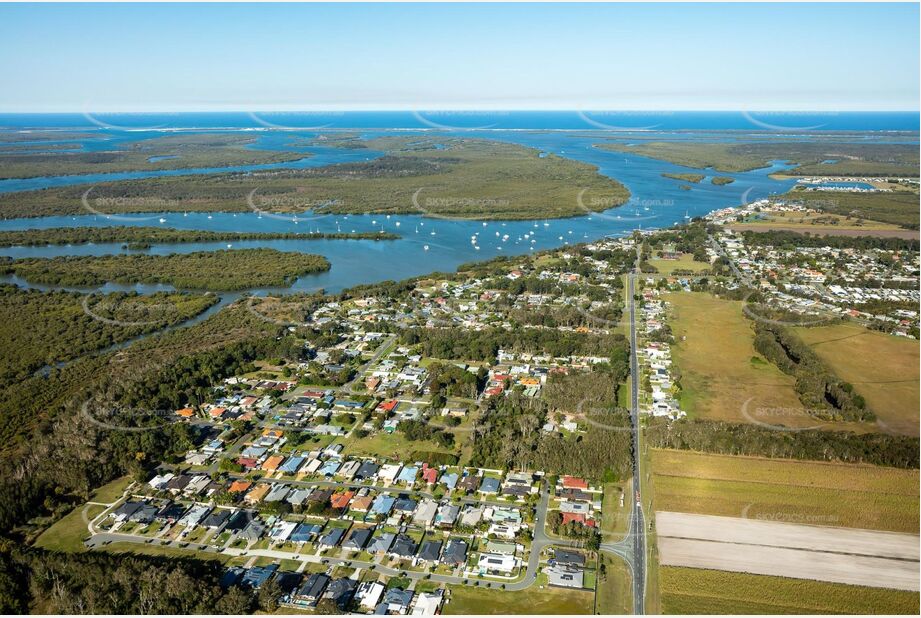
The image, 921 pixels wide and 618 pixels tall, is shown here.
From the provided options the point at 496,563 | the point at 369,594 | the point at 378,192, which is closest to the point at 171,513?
the point at 369,594

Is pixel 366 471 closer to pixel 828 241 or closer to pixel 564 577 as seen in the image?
pixel 564 577

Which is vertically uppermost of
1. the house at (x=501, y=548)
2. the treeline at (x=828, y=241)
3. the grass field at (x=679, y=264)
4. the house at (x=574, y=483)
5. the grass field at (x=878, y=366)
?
the treeline at (x=828, y=241)

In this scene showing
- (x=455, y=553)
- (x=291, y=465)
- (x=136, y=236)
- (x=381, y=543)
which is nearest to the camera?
(x=455, y=553)

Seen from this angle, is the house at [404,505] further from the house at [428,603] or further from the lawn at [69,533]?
the lawn at [69,533]

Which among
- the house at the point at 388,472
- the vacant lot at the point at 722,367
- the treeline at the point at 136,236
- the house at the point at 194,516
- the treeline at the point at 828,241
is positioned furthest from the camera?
the treeline at the point at 136,236

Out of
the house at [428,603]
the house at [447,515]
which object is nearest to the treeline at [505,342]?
the house at [447,515]

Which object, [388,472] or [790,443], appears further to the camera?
[790,443]
